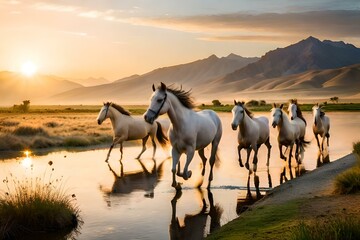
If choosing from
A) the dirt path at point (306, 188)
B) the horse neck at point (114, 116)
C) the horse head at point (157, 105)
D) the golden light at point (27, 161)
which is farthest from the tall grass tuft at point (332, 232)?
the horse neck at point (114, 116)

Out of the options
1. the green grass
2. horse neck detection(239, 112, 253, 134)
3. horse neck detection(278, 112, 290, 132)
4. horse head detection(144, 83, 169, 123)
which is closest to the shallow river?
the green grass

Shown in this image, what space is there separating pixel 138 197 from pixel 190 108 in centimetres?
269

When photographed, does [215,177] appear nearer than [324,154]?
Yes

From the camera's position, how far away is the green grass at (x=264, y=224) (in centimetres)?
783

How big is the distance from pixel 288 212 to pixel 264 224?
74 cm

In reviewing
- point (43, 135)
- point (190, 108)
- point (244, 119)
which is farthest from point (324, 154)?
point (43, 135)

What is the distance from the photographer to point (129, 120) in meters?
21.9

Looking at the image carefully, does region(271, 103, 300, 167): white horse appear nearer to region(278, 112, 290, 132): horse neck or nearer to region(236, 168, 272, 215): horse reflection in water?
region(278, 112, 290, 132): horse neck

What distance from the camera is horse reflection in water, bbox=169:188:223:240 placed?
894cm

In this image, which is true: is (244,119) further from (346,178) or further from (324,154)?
(324,154)

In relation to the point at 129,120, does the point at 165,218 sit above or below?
below

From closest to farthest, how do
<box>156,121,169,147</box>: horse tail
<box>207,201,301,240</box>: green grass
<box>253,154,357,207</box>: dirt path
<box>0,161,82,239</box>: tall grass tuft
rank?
<box>207,201,301,240</box>: green grass → <box>0,161,82,239</box>: tall grass tuft → <box>253,154,357,207</box>: dirt path → <box>156,121,169,147</box>: horse tail

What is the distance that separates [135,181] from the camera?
15.1 meters

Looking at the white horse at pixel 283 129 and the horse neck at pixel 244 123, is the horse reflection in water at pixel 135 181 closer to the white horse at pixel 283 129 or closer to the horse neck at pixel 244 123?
the horse neck at pixel 244 123
